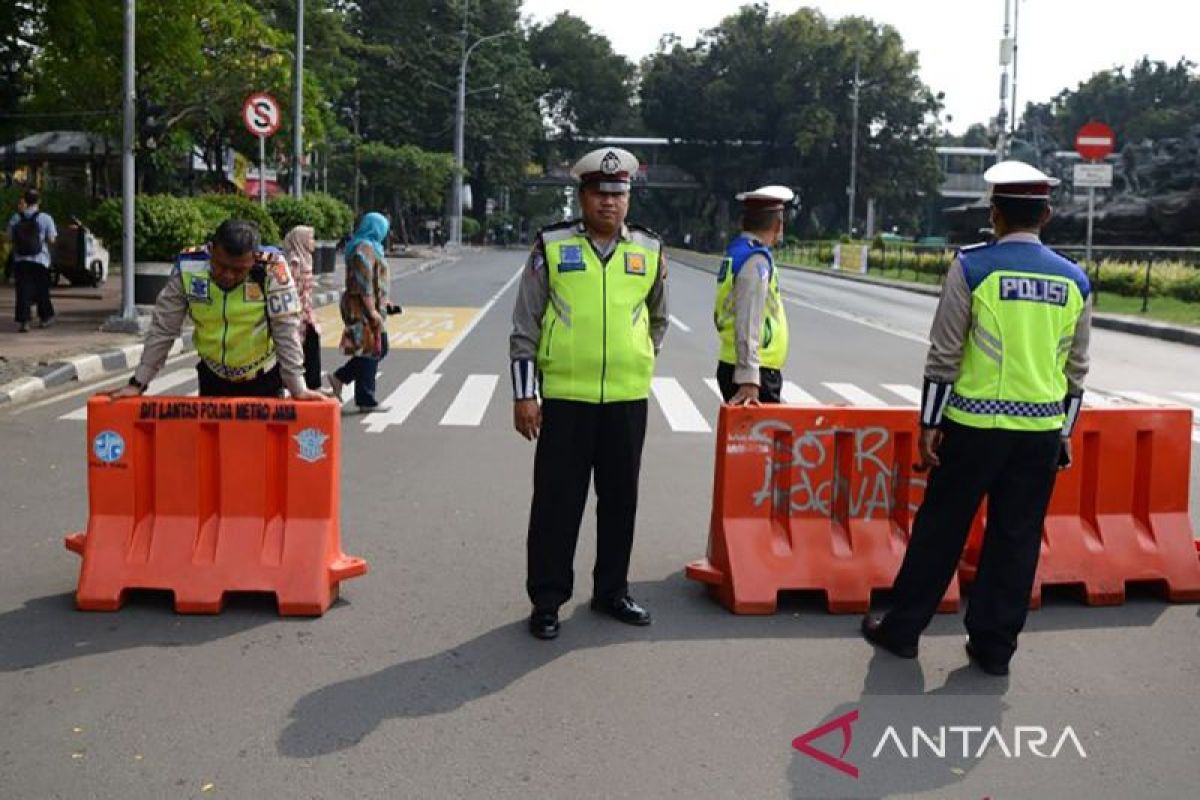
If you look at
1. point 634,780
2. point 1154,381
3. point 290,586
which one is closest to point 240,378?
point 290,586

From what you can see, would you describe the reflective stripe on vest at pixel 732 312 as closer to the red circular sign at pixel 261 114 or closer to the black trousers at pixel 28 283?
the black trousers at pixel 28 283

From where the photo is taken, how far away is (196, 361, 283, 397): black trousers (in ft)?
20.8

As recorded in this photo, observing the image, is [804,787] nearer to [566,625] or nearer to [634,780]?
[634,780]

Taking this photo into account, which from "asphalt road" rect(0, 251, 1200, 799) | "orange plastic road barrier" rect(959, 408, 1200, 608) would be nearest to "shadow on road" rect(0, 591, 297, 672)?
"asphalt road" rect(0, 251, 1200, 799)

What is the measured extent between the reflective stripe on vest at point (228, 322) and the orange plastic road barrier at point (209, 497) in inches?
18.0

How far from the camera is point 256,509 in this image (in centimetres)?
582

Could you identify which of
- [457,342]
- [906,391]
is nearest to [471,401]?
[906,391]

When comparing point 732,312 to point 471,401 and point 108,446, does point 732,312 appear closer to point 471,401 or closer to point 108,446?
point 108,446

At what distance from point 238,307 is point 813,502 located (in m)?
2.70

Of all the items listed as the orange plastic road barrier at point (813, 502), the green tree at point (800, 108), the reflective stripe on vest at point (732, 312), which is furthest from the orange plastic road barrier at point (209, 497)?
the green tree at point (800, 108)

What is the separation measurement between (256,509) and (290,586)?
0.40 m

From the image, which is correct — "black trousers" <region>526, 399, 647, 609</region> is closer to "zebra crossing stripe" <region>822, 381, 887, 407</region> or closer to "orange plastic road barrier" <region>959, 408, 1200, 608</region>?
"orange plastic road barrier" <region>959, 408, 1200, 608</region>

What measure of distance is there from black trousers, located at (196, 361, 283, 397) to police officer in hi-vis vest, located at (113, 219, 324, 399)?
17mm

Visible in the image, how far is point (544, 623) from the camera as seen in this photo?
5430mm
